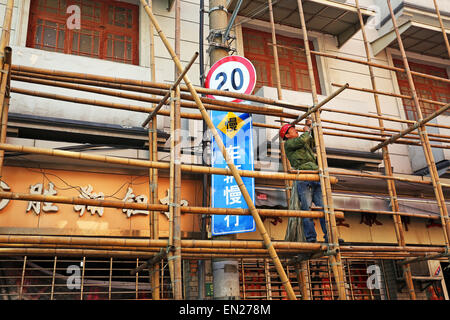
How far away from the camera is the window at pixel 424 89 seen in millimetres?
10891

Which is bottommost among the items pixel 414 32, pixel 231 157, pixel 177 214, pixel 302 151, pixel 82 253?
pixel 82 253

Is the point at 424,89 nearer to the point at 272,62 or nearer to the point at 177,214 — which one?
the point at 272,62

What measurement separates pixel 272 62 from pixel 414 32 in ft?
12.1

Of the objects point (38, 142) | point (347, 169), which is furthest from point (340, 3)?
point (38, 142)

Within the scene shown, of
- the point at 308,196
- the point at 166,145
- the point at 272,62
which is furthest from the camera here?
the point at 272,62

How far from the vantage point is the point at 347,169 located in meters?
8.77

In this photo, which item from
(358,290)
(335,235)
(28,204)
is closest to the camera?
(335,235)

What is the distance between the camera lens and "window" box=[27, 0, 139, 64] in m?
8.18

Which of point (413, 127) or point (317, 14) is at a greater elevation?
point (317, 14)

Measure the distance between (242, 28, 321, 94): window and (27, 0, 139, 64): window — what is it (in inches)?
104

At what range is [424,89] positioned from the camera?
36.7 ft

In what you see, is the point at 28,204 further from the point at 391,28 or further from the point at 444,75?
the point at 444,75

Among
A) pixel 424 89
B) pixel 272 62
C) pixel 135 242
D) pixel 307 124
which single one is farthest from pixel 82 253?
pixel 424 89

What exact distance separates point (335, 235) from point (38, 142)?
15.6 feet
